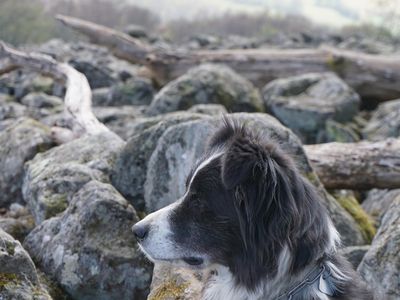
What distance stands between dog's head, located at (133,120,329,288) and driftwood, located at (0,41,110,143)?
14.3 ft

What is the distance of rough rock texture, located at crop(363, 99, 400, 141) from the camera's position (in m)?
10.3

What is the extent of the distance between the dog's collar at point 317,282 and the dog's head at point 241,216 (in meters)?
0.15

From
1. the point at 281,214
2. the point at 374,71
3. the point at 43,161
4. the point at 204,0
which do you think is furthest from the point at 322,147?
the point at 204,0

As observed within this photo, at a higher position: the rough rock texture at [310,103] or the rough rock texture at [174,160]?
the rough rock texture at [174,160]

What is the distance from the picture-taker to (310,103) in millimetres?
11305

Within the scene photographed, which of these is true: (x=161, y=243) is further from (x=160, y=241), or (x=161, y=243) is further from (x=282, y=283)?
(x=282, y=283)

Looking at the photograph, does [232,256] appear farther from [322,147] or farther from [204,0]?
[204,0]

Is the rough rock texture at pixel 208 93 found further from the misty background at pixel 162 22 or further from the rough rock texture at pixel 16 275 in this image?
the misty background at pixel 162 22

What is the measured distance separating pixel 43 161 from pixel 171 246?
148 inches

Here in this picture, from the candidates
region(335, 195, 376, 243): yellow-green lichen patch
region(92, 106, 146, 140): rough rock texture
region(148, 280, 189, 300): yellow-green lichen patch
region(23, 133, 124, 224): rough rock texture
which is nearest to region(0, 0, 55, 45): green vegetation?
region(92, 106, 146, 140): rough rock texture

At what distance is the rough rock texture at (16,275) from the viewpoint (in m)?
4.05

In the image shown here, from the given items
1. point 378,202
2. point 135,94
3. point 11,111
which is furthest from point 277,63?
point 378,202

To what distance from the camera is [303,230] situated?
11.8ft

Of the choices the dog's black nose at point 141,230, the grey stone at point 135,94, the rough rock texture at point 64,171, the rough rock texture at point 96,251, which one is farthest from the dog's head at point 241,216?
the grey stone at point 135,94
